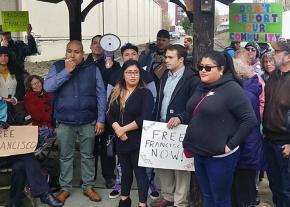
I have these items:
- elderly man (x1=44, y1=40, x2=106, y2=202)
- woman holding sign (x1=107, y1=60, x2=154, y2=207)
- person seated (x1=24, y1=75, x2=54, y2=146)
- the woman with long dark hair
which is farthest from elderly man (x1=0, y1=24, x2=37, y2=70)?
woman holding sign (x1=107, y1=60, x2=154, y2=207)

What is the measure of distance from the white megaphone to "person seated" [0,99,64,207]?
1.34 meters

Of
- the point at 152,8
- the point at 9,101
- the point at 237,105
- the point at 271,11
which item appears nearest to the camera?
the point at 237,105

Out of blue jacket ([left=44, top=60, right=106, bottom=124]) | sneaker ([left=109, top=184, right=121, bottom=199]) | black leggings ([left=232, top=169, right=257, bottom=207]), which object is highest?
blue jacket ([left=44, top=60, right=106, bottom=124])

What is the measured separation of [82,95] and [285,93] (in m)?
2.08

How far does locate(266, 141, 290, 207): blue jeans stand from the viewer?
155 inches

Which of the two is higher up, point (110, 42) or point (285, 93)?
point (110, 42)

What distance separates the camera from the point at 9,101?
4.84m

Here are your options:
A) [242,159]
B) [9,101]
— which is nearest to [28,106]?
[9,101]

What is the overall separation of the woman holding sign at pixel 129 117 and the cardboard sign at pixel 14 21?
4577 millimetres

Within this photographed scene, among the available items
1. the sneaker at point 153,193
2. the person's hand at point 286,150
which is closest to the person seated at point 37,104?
the sneaker at point 153,193

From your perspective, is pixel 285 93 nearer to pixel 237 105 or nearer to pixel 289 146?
pixel 289 146

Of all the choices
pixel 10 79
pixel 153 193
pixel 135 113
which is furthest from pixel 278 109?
pixel 10 79

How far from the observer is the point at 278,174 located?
13.4 feet

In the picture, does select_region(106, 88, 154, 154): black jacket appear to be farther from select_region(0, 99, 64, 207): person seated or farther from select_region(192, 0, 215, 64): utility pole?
select_region(0, 99, 64, 207): person seated
